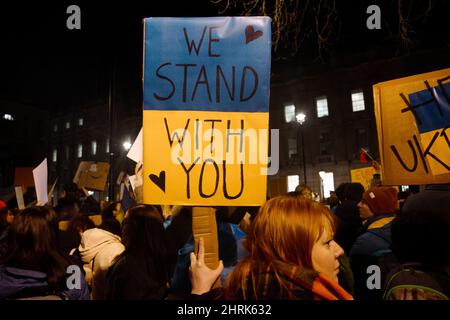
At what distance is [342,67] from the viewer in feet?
97.7

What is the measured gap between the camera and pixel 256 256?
5.97 feet

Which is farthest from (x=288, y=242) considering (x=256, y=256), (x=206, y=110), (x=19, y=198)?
(x=19, y=198)

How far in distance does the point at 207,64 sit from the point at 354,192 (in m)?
2.96

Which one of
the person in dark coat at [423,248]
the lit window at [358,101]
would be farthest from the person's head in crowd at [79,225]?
the lit window at [358,101]

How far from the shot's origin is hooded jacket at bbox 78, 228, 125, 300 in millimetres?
3316

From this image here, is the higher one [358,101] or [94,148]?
[358,101]

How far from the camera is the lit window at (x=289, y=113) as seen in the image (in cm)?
3195

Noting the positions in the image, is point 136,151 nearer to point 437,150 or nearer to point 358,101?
point 437,150

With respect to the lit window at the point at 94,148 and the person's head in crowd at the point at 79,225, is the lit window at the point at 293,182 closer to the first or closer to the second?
A: the lit window at the point at 94,148

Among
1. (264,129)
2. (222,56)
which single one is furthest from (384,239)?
(222,56)

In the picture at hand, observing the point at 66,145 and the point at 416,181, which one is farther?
the point at 66,145

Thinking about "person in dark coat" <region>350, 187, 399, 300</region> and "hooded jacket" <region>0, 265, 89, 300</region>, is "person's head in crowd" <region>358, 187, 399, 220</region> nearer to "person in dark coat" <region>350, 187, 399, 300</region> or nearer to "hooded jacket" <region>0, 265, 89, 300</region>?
"person in dark coat" <region>350, 187, 399, 300</region>
